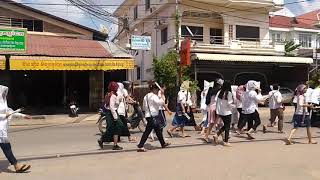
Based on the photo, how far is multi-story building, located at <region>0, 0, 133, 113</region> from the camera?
23.5 m

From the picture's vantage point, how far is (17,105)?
27.2m

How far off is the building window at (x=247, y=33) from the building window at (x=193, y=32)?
2.86m

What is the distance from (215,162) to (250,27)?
27.3 metres

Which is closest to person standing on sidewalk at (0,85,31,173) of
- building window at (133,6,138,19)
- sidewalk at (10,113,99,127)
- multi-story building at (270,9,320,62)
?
sidewalk at (10,113,99,127)

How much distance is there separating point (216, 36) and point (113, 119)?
24227mm

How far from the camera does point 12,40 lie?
22.2m

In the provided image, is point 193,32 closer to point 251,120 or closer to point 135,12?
point 135,12

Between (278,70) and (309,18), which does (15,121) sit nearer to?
(278,70)

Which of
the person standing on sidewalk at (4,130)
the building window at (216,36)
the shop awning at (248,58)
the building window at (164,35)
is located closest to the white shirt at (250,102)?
the person standing on sidewalk at (4,130)

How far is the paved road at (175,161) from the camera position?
815cm

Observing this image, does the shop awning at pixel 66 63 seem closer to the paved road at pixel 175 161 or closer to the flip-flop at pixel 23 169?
the paved road at pixel 175 161

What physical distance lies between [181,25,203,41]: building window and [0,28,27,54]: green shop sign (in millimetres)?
13384

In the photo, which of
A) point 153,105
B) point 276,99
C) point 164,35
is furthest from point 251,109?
point 164,35

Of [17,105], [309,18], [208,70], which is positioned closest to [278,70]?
[208,70]
